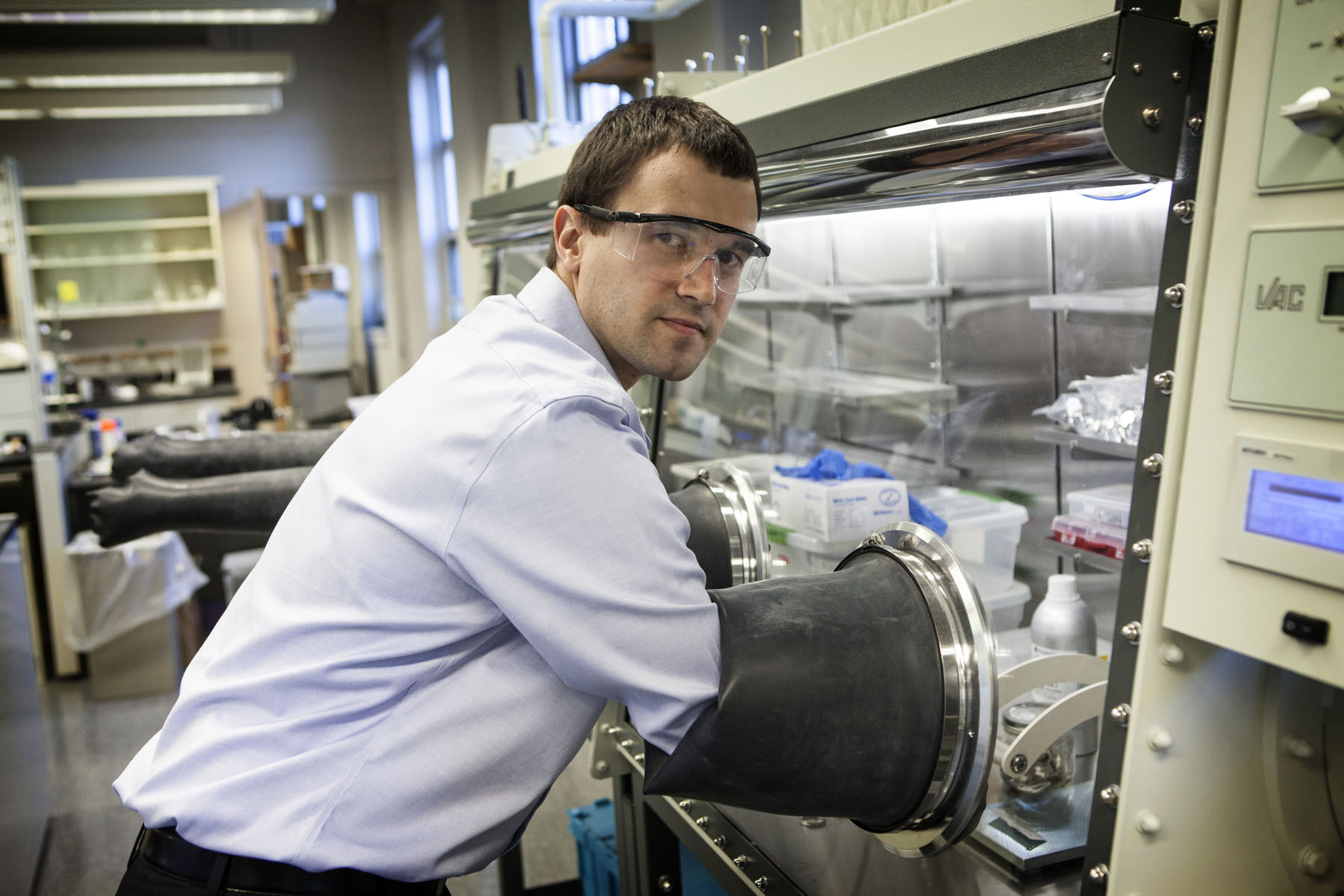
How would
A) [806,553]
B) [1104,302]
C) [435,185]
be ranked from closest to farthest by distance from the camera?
[1104,302], [806,553], [435,185]

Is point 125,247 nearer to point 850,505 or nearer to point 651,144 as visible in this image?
point 850,505

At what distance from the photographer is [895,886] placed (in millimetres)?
1184

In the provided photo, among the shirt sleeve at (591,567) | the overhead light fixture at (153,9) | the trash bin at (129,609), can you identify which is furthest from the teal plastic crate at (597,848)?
the overhead light fixture at (153,9)

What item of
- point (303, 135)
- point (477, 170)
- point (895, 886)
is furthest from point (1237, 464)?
point (303, 135)

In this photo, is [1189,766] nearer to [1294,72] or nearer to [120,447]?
[1294,72]

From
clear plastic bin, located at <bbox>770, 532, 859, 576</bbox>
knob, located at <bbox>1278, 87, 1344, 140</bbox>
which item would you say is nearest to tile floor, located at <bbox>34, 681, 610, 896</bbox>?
clear plastic bin, located at <bbox>770, 532, 859, 576</bbox>

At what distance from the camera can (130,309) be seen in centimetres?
802

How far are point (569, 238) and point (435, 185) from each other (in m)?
7.76

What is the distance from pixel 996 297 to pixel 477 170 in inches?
234

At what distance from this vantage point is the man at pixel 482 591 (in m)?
0.88

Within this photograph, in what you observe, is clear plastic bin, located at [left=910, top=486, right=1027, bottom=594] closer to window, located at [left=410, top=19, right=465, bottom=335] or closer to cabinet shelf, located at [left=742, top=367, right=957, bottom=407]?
cabinet shelf, located at [left=742, top=367, right=957, bottom=407]

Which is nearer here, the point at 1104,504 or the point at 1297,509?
the point at 1297,509

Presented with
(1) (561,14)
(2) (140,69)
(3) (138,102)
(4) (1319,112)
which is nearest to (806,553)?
(4) (1319,112)

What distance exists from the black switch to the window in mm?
7898
